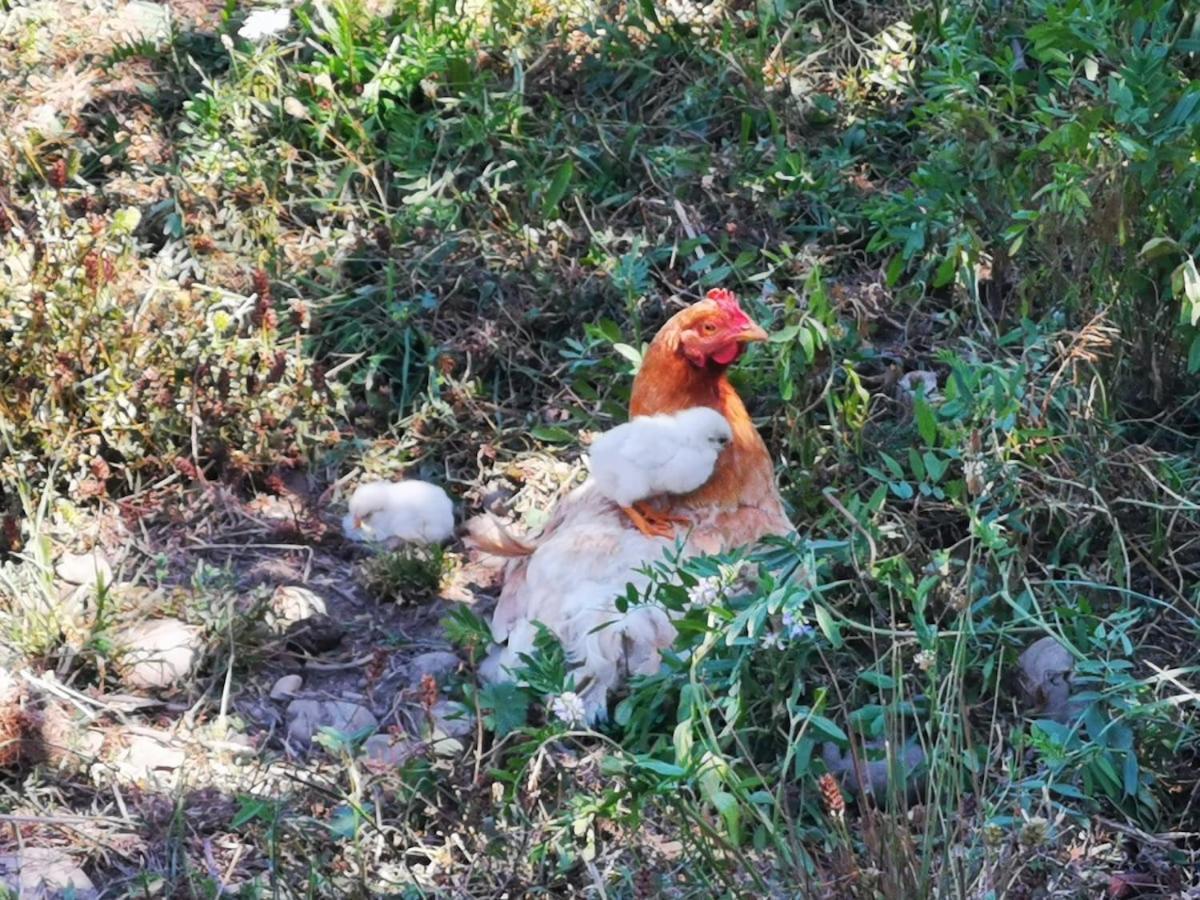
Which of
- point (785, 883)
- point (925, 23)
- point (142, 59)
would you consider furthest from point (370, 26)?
point (785, 883)

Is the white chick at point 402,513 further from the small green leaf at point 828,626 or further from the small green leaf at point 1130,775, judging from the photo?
the small green leaf at point 1130,775

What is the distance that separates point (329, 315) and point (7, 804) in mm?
1924

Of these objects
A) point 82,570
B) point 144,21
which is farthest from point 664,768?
point 144,21

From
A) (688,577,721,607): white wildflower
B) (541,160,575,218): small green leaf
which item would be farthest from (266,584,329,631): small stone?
(541,160,575,218): small green leaf

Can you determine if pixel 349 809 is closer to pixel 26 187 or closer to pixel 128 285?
pixel 128 285

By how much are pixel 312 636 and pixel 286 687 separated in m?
0.20

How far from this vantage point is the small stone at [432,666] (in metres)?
4.18

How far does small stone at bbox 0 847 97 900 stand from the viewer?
3.49 meters

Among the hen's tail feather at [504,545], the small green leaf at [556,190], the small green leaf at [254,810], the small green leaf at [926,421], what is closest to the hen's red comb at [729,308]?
the small green leaf at [926,421]

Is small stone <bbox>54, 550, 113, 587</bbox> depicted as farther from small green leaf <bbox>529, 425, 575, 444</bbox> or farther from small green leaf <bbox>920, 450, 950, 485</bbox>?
small green leaf <bbox>920, 450, 950, 485</bbox>

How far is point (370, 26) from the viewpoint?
5734mm

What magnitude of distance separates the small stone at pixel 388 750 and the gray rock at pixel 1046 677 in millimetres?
1306

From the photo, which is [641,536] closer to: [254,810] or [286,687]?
[286,687]

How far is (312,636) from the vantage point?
→ 434cm
